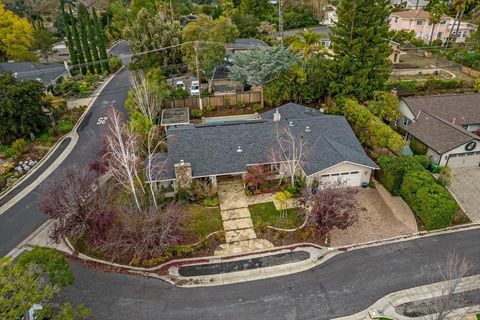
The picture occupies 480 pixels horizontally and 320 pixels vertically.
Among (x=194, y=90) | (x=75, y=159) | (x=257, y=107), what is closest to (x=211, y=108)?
(x=194, y=90)

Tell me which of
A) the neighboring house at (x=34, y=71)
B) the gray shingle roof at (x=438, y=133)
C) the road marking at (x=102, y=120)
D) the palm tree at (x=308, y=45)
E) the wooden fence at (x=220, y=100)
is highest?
the palm tree at (x=308, y=45)

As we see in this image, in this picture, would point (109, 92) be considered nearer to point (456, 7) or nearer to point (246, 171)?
point (246, 171)

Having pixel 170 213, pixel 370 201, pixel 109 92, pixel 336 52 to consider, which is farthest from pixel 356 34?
pixel 109 92

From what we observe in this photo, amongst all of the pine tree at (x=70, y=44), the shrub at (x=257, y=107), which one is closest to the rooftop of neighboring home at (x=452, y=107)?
the shrub at (x=257, y=107)

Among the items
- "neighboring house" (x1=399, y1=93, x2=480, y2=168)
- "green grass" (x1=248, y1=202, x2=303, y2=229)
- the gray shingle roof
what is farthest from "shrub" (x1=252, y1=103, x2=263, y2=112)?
"green grass" (x1=248, y1=202, x2=303, y2=229)

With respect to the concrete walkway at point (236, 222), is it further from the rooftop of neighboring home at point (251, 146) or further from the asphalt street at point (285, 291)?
the asphalt street at point (285, 291)

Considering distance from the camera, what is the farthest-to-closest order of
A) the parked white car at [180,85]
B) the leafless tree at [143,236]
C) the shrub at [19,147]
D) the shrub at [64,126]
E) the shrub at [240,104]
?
the parked white car at [180,85] → the shrub at [240,104] → the shrub at [64,126] → the shrub at [19,147] → the leafless tree at [143,236]
